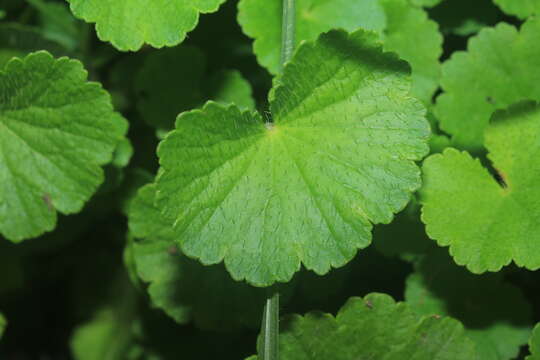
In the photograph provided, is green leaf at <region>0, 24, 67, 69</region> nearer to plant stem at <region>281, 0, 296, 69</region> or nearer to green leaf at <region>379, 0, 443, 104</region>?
plant stem at <region>281, 0, 296, 69</region>

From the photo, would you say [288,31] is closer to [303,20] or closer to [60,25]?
[303,20]

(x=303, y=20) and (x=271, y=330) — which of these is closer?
(x=271, y=330)

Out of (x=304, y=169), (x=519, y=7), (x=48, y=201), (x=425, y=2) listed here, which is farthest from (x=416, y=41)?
(x=48, y=201)

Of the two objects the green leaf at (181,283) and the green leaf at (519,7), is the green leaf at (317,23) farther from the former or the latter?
the green leaf at (181,283)

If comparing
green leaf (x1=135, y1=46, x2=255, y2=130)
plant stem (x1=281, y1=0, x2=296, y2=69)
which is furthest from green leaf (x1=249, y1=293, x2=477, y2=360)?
green leaf (x1=135, y1=46, x2=255, y2=130)

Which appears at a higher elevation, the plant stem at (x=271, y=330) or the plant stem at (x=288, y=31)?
the plant stem at (x=288, y=31)

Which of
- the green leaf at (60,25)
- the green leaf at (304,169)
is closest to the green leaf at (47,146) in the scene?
the green leaf at (304,169)
